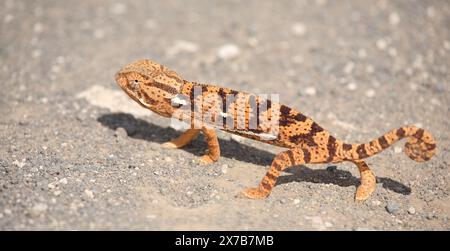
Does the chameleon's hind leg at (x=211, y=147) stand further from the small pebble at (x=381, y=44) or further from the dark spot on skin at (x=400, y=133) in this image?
the small pebble at (x=381, y=44)

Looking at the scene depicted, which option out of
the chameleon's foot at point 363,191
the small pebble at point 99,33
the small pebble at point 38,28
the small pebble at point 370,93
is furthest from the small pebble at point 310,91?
the small pebble at point 38,28

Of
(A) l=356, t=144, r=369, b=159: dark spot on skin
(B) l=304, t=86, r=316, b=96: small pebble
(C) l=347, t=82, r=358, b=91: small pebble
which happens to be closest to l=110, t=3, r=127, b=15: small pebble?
(B) l=304, t=86, r=316, b=96: small pebble

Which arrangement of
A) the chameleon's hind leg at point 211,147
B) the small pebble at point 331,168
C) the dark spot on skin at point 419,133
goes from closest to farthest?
the dark spot on skin at point 419,133 → the chameleon's hind leg at point 211,147 → the small pebble at point 331,168

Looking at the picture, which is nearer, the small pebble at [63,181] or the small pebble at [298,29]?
the small pebble at [63,181]

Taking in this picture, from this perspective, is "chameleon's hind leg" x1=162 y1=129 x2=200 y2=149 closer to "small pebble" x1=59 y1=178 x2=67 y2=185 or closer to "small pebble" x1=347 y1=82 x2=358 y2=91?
"small pebble" x1=59 y1=178 x2=67 y2=185

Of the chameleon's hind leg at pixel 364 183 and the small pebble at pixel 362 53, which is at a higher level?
the small pebble at pixel 362 53

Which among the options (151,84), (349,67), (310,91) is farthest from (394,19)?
(151,84)

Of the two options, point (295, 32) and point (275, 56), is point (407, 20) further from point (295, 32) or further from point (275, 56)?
point (275, 56)
